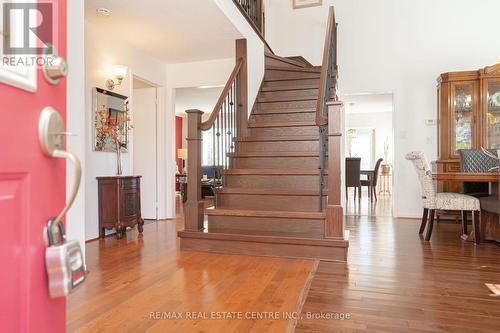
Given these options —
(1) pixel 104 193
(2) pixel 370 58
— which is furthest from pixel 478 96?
(1) pixel 104 193

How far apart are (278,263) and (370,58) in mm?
3986

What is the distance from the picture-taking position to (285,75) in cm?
528

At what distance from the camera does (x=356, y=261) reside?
2.82 metres

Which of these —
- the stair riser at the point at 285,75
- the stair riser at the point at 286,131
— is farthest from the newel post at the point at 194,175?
the stair riser at the point at 285,75

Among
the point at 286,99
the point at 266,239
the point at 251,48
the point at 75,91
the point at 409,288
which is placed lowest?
the point at 409,288

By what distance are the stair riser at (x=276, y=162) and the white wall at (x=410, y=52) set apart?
7.05 feet

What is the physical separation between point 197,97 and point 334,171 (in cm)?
Result: 583

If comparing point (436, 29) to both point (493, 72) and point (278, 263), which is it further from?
point (278, 263)

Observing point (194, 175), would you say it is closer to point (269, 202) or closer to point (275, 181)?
point (269, 202)

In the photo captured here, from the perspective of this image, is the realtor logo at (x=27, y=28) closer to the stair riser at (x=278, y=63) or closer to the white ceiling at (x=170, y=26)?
the white ceiling at (x=170, y=26)

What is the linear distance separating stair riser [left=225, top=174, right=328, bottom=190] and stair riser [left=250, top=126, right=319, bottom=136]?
2.60 feet

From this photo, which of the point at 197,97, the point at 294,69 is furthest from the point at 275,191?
the point at 197,97

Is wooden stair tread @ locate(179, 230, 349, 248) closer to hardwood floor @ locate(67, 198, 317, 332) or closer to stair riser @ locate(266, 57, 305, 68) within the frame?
hardwood floor @ locate(67, 198, 317, 332)

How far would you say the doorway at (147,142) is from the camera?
5.16 metres
